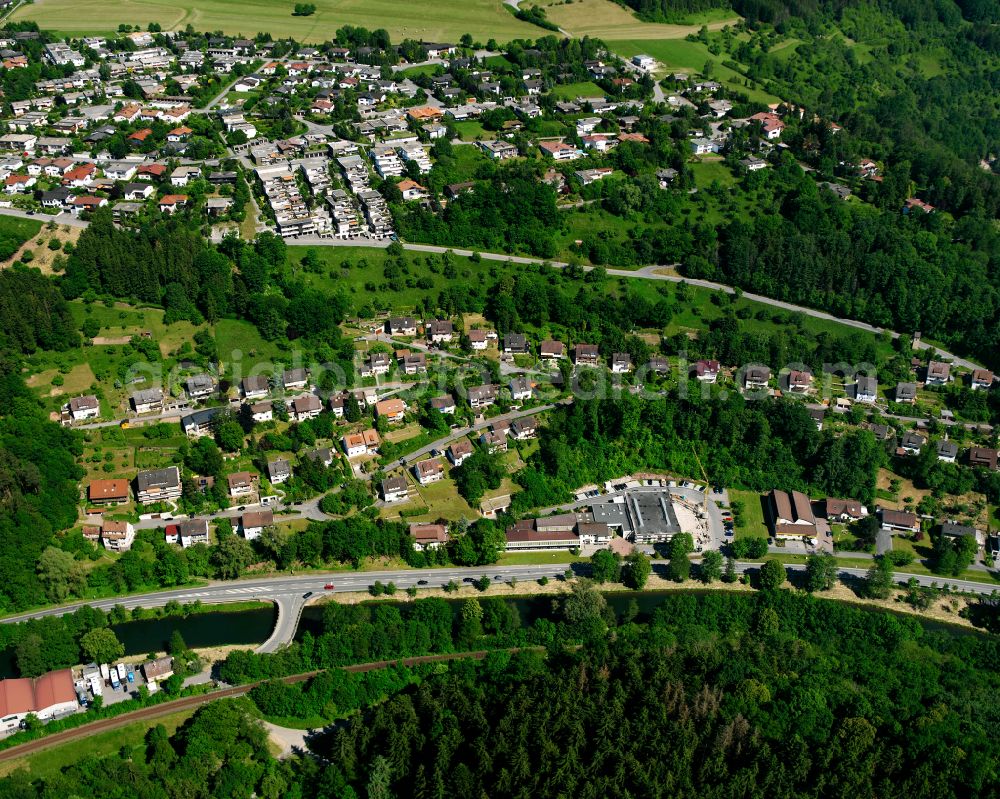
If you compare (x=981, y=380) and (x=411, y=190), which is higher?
(x=411, y=190)

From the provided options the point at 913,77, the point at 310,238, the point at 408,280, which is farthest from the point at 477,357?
the point at 913,77

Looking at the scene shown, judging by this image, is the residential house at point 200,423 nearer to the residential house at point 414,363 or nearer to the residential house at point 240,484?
the residential house at point 240,484

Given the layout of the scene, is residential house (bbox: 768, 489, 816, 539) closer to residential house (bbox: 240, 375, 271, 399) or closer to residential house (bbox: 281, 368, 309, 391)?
residential house (bbox: 281, 368, 309, 391)

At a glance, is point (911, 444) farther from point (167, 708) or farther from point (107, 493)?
point (107, 493)

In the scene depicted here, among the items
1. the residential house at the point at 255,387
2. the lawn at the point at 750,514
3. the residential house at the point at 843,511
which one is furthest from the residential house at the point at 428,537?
the residential house at the point at 843,511

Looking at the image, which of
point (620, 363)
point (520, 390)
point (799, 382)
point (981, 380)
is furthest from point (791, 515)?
point (981, 380)

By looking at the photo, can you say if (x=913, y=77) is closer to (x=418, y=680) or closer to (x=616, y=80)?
(x=616, y=80)
